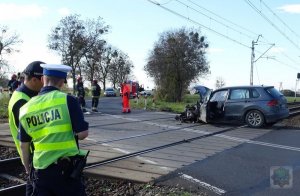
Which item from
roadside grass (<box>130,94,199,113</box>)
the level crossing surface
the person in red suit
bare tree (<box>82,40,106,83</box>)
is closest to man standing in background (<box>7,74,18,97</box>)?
the level crossing surface

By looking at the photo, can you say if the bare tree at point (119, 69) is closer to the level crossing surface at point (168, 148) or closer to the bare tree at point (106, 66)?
the bare tree at point (106, 66)

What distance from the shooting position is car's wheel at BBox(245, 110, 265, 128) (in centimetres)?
1672

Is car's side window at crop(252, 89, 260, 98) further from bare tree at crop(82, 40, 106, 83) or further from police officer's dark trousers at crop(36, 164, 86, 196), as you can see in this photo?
bare tree at crop(82, 40, 106, 83)

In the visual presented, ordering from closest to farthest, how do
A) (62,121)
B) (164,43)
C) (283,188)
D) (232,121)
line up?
(62,121), (283,188), (232,121), (164,43)

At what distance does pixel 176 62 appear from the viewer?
49750 millimetres

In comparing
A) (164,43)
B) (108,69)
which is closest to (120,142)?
(164,43)

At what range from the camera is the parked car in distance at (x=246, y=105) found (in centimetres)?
1670

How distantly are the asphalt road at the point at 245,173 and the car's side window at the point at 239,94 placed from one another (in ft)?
17.8

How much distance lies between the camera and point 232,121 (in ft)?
57.8

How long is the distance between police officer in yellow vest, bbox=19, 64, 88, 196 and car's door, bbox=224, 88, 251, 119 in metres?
13.7

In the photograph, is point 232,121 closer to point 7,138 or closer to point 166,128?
point 166,128

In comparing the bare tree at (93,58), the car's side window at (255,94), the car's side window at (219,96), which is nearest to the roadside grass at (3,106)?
the car's side window at (219,96)

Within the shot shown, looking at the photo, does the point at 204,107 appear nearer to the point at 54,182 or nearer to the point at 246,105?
the point at 246,105

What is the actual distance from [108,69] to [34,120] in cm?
8911
